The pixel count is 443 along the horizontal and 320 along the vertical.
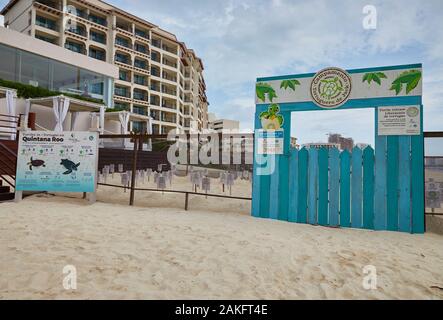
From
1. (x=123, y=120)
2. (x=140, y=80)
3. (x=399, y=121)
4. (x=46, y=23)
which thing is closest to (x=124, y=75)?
(x=140, y=80)

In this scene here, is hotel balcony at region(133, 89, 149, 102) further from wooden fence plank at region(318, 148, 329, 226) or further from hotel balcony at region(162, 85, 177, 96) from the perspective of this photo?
wooden fence plank at region(318, 148, 329, 226)

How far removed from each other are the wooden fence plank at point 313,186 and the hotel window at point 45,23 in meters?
35.5

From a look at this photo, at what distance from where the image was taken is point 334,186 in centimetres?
520

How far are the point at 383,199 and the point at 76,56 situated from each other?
23.4 m

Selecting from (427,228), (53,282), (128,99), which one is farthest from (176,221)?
(128,99)

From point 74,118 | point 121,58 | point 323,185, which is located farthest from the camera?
point 121,58

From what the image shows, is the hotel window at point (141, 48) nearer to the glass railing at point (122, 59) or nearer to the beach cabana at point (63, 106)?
the glass railing at point (122, 59)

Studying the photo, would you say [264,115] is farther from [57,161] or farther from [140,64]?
[140,64]

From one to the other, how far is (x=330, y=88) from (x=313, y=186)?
195 centimetres

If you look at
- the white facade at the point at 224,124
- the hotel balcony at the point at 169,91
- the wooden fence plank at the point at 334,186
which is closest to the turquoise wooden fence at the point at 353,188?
the wooden fence plank at the point at 334,186

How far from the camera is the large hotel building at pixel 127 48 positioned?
30734 mm
